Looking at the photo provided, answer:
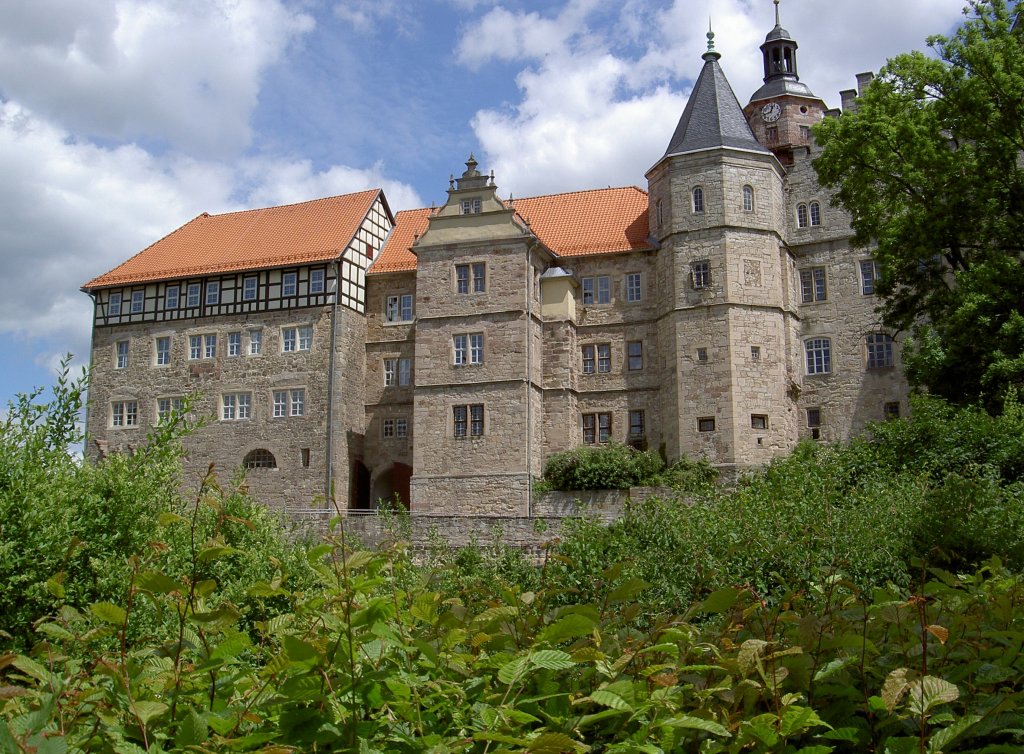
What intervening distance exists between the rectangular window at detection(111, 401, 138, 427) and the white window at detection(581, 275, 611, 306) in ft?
59.1

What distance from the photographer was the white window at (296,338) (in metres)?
37.8

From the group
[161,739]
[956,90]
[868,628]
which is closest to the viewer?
[161,739]

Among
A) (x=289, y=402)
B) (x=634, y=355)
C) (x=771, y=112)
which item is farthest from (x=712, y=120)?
(x=289, y=402)

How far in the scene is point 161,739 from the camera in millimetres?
2484

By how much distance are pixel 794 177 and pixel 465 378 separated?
13.9 m

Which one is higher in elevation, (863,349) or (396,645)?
(863,349)

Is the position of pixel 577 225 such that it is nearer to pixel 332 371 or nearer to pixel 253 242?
pixel 332 371

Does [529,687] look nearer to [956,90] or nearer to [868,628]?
[868,628]

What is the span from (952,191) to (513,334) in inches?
589

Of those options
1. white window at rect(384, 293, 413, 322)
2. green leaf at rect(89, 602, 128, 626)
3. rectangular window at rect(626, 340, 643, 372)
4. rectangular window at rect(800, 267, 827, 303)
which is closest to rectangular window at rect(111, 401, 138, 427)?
white window at rect(384, 293, 413, 322)

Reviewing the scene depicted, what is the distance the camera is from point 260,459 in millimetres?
37594

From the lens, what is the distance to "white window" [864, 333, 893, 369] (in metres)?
34.6

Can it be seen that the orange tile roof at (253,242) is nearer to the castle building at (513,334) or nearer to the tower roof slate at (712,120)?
the castle building at (513,334)

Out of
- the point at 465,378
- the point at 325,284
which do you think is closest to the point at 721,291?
the point at 465,378
